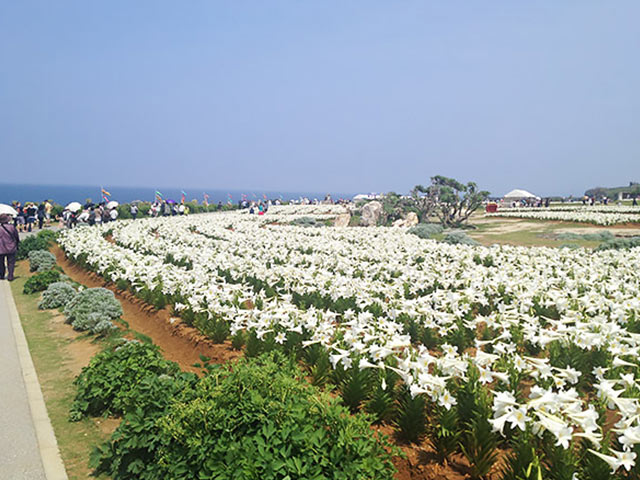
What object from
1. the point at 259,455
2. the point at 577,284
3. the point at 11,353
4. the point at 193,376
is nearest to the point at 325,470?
the point at 259,455

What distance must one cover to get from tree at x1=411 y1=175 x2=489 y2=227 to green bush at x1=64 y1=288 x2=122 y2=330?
2492 cm

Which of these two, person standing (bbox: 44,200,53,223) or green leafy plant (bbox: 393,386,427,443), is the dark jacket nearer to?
green leafy plant (bbox: 393,386,427,443)

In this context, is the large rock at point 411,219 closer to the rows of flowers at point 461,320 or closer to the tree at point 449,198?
the tree at point 449,198

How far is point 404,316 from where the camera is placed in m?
7.26

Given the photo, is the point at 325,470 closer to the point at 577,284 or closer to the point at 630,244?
the point at 577,284

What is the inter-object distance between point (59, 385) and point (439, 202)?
2808 centimetres

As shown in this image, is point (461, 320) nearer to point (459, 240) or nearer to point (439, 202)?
point (459, 240)

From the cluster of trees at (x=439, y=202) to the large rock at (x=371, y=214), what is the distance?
0.48 meters

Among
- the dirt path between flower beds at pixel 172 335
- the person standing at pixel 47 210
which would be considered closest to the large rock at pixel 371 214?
the dirt path between flower beds at pixel 172 335

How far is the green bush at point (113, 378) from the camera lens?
17.3 feet

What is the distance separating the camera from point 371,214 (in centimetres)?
3117

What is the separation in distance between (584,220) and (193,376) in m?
31.5

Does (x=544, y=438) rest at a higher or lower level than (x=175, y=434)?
lower

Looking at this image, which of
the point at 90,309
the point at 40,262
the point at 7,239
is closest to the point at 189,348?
the point at 90,309
